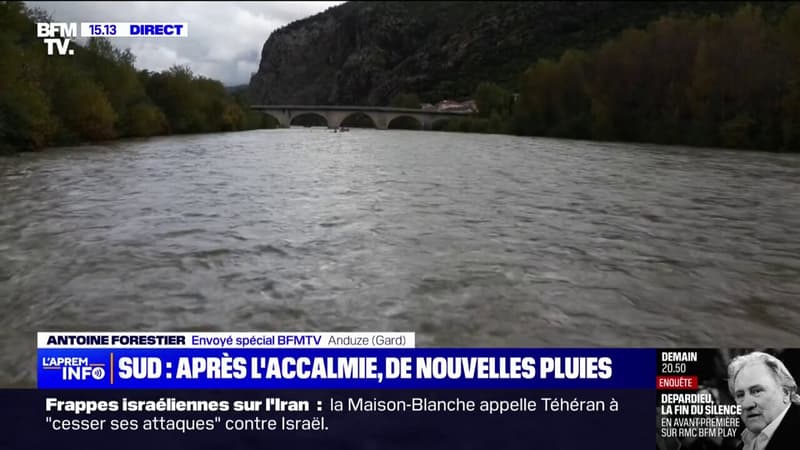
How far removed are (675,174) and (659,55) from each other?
2733 cm

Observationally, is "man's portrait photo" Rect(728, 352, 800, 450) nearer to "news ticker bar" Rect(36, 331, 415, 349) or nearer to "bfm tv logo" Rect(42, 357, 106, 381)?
"news ticker bar" Rect(36, 331, 415, 349)

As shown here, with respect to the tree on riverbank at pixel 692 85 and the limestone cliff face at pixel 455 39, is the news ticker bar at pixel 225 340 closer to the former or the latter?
the tree on riverbank at pixel 692 85

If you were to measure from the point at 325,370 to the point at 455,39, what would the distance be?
152374 mm

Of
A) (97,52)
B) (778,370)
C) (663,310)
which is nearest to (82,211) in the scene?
(663,310)

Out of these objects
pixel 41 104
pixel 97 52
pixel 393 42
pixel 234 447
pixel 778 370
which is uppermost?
pixel 393 42

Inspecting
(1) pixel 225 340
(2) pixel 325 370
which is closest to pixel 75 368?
(1) pixel 225 340

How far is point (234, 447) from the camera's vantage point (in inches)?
124

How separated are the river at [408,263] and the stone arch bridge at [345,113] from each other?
3756 inches

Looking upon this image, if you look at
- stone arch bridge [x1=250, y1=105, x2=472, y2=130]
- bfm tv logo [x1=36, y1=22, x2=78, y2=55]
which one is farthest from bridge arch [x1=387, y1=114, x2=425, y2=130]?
bfm tv logo [x1=36, y1=22, x2=78, y2=55]

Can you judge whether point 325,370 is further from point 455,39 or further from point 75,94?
point 455,39

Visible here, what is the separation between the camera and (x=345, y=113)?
11731 centimetres

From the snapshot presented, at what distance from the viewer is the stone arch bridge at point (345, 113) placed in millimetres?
109562

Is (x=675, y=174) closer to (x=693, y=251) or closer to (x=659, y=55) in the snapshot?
(x=693, y=251)

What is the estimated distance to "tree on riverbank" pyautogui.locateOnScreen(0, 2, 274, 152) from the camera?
26.0 m
